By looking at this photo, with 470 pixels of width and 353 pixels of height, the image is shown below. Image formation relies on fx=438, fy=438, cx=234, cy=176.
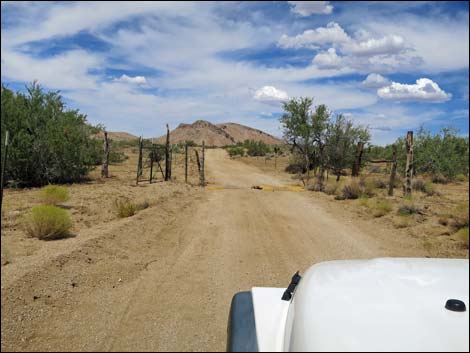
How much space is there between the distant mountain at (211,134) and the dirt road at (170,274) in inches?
4227

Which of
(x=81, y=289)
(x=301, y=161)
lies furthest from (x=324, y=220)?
A: (x=301, y=161)

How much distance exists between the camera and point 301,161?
113ft

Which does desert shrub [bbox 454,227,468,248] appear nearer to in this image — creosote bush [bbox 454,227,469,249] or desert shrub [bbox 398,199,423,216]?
creosote bush [bbox 454,227,469,249]

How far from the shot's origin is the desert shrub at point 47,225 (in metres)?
6.38

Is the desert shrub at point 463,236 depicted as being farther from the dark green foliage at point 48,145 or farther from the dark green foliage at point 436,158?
the dark green foliage at point 436,158

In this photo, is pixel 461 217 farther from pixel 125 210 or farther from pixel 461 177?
pixel 461 177

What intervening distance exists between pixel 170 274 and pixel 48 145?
12.6m

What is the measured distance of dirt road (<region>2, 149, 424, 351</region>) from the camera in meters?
2.07

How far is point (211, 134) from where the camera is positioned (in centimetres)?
13762

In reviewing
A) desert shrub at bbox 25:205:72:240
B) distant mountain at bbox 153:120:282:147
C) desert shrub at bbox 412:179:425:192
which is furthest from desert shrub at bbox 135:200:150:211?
distant mountain at bbox 153:120:282:147

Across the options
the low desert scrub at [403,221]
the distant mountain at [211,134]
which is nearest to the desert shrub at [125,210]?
the low desert scrub at [403,221]

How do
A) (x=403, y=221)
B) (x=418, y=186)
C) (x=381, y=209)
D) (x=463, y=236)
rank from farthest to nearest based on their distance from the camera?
1. (x=418, y=186)
2. (x=381, y=209)
3. (x=403, y=221)
4. (x=463, y=236)

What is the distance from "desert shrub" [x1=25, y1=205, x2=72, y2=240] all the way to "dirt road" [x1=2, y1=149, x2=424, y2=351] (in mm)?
653

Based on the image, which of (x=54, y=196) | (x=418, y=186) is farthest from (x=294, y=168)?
(x=54, y=196)
